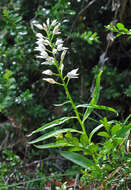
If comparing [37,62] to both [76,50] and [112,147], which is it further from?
[112,147]

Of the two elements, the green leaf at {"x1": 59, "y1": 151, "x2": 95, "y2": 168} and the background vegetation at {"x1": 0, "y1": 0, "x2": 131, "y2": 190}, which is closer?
the green leaf at {"x1": 59, "y1": 151, "x2": 95, "y2": 168}

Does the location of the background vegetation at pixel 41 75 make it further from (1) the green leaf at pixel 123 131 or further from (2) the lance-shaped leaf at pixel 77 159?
(1) the green leaf at pixel 123 131

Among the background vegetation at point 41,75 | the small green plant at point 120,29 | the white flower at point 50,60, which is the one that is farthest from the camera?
the background vegetation at point 41,75

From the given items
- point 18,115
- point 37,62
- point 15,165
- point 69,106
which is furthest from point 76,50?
point 15,165

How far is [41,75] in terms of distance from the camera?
2.12 meters

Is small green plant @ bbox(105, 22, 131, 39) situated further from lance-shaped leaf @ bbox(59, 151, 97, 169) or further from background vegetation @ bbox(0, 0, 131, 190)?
lance-shaped leaf @ bbox(59, 151, 97, 169)

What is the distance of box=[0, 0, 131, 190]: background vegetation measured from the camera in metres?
1.75

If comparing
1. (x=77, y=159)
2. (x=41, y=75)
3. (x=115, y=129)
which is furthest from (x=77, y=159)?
(x=41, y=75)

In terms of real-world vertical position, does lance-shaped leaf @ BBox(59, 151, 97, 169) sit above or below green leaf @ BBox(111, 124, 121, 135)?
below

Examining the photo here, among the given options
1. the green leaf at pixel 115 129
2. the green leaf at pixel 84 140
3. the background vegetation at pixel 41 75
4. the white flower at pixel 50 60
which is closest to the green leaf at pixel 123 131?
the green leaf at pixel 115 129

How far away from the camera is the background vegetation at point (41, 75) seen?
68.9 inches

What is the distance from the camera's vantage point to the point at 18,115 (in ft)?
6.75

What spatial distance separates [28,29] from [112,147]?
1.24m

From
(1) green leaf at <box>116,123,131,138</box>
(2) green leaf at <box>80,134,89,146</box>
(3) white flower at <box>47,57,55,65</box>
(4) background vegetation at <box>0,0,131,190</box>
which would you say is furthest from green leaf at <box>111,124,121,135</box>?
(4) background vegetation at <box>0,0,131,190</box>
